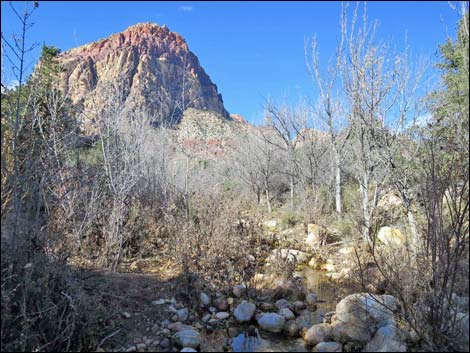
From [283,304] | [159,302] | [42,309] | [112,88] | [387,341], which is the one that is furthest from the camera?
[112,88]

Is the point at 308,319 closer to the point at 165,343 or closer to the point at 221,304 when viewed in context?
the point at 221,304

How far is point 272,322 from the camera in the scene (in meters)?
4.67

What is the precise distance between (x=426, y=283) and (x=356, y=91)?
572 centimetres

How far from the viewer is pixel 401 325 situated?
4.17 metres

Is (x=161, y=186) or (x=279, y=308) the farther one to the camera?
(x=161, y=186)

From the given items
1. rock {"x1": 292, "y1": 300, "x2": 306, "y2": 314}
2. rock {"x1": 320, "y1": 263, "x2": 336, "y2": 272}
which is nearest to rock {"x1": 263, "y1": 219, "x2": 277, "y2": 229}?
rock {"x1": 320, "y1": 263, "x2": 336, "y2": 272}

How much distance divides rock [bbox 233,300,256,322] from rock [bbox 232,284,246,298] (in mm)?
464

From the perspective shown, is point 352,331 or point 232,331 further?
point 232,331

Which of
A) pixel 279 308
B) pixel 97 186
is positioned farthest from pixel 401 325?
pixel 97 186

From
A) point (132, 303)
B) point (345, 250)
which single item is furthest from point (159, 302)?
point (345, 250)

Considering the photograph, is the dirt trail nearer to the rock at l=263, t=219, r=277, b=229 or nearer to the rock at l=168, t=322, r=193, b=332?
the rock at l=168, t=322, r=193, b=332

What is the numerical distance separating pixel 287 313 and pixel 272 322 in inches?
15.2

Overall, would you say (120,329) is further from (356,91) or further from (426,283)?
(356,91)

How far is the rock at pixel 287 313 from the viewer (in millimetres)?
4905
